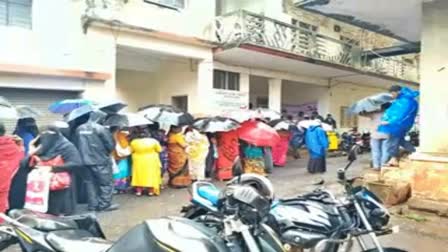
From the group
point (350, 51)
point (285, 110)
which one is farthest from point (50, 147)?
point (285, 110)

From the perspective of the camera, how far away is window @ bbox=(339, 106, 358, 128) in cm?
2153

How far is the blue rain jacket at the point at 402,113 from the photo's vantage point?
8969 millimetres

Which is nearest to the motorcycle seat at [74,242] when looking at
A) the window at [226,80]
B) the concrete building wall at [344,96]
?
the window at [226,80]

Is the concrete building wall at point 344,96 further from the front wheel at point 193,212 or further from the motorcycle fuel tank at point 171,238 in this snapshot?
the motorcycle fuel tank at point 171,238

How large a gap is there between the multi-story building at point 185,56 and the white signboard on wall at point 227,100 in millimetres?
34

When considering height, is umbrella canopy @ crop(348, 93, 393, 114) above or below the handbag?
above

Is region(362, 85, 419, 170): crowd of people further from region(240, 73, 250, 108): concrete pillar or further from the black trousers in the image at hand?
Answer: region(240, 73, 250, 108): concrete pillar

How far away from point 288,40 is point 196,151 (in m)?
6.91

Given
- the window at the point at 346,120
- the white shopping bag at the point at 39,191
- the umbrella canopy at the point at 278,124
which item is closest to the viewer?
the white shopping bag at the point at 39,191

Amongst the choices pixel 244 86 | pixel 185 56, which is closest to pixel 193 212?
pixel 185 56

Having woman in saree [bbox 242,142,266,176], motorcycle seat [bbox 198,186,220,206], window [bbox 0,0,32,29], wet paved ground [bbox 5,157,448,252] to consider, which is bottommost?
wet paved ground [bbox 5,157,448,252]

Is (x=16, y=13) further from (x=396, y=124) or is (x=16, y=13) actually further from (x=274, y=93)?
(x=274, y=93)

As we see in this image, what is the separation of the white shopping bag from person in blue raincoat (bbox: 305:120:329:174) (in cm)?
839

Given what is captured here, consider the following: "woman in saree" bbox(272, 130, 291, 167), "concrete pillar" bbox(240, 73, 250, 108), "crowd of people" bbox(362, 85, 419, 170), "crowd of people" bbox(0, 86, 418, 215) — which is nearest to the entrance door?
"concrete pillar" bbox(240, 73, 250, 108)
